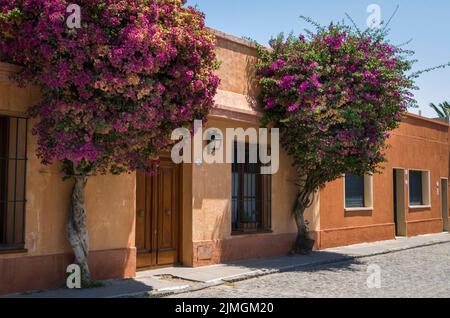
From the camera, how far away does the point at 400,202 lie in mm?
18547

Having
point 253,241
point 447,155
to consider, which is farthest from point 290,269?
point 447,155

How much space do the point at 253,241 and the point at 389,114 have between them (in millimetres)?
4231

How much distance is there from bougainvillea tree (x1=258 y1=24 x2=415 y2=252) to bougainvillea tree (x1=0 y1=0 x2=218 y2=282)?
423 centimetres

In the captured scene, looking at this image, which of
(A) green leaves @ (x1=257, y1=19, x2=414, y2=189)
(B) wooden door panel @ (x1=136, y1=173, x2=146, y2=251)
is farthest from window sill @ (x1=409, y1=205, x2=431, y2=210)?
(B) wooden door panel @ (x1=136, y1=173, x2=146, y2=251)

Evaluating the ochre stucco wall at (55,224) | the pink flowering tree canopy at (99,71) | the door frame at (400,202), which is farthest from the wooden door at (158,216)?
the door frame at (400,202)

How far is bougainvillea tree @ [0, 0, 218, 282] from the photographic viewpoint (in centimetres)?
687

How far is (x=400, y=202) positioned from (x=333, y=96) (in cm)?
869

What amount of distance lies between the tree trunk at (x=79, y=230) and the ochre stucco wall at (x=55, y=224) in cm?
27

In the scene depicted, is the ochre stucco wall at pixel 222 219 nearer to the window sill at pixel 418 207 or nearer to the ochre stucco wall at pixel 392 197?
the ochre stucco wall at pixel 392 197

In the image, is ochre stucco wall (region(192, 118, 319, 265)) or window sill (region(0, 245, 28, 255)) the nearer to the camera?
window sill (region(0, 245, 28, 255))

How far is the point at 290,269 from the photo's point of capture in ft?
35.5

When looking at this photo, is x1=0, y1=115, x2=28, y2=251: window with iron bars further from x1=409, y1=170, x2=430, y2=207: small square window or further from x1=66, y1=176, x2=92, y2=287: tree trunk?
x1=409, y1=170, x2=430, y2=207: small square window

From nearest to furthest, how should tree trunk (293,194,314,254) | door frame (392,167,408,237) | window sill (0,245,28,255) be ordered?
window sill (0,245,28,255) → tree trunk (293,194,314,254) → door frame (392,167,408,237)

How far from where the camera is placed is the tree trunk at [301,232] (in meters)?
12.8
